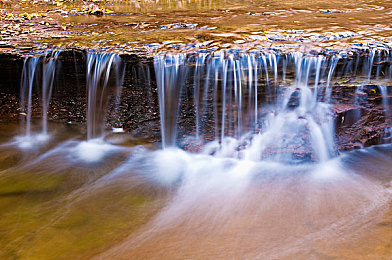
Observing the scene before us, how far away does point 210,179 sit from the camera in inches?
167

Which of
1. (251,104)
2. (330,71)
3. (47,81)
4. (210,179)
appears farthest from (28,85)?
(330,71)

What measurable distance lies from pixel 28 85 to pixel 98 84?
135cm

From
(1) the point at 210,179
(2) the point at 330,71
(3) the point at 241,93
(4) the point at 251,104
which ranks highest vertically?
(2) the point at 330,71

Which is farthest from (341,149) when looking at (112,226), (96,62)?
(96,62)

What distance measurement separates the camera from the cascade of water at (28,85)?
4988 mm

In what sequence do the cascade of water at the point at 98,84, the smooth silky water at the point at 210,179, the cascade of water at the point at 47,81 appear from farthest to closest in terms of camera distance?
the cascade of water at the point at 47,81 → the cascade of water at the point at 98,84 → the smooth silky water at the point at 210,179

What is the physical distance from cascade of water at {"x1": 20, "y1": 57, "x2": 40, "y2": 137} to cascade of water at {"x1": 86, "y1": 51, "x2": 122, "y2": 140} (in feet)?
3.03

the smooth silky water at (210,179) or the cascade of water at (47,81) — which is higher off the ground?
the cascade of water at (47,81)

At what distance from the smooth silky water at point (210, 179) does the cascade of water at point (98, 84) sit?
0.06 ft

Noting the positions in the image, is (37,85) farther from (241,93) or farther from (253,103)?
(253,103)

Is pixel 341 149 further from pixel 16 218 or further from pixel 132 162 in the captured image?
pixel 16 218

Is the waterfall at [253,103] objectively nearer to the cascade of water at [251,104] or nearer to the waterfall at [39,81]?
the cascade of water at [251,104]

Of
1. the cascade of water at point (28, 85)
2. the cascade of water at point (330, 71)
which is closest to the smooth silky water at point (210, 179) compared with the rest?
the cascade of water at point (330, 71)

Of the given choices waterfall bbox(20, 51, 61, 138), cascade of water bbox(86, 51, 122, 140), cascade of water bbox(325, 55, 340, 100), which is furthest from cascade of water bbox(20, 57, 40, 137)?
cascade of water bbox(325, 55, 340, 100)
